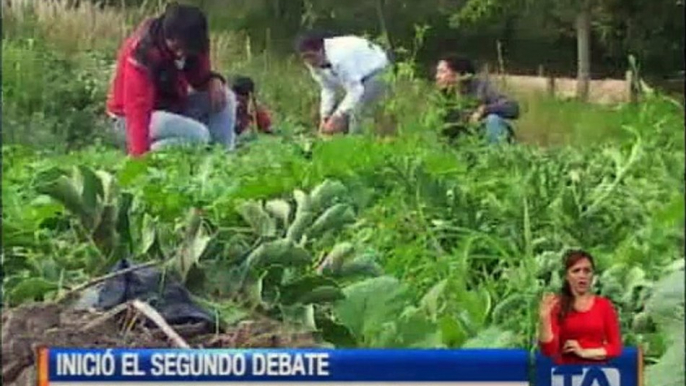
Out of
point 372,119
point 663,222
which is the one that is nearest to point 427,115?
point 372,119

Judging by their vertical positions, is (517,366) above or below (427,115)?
below

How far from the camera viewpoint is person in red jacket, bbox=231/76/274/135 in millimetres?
5012

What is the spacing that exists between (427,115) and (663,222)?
0.44 metres

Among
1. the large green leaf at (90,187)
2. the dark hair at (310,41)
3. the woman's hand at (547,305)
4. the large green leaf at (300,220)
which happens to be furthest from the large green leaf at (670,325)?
the large green leaf at (90,187)

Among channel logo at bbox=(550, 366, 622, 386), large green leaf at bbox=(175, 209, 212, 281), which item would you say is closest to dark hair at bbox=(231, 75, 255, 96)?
large green leaf at bbox=(175, 209, 212, 281)

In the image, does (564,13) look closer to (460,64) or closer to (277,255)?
(460,64)

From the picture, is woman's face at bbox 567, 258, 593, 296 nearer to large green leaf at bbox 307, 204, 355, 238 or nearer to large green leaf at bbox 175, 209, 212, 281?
large green leaf at bbox 307, 204, 355, 238

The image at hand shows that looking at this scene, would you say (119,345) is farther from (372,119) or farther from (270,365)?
(372,119)

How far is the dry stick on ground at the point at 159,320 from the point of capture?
496 cm

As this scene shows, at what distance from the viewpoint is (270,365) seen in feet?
16.1

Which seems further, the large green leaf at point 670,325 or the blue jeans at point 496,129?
the blue jeans at point 496,129

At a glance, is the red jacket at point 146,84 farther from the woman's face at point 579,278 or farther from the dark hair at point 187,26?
the woman's face at point 579,278

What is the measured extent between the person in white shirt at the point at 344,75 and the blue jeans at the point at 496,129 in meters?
0.18

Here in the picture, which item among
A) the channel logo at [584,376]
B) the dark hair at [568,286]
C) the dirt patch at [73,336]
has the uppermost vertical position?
the dark hair at [568,286]
